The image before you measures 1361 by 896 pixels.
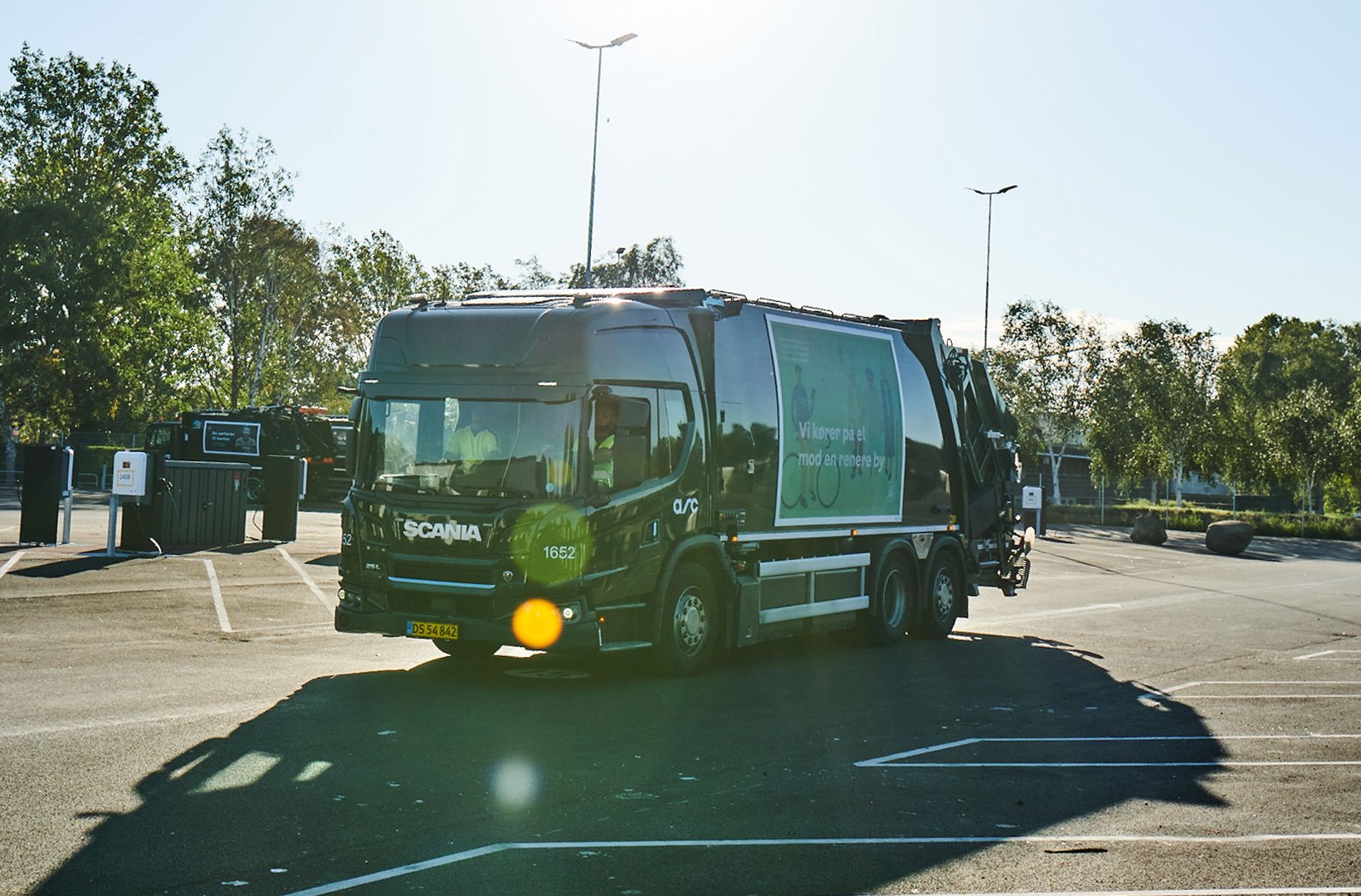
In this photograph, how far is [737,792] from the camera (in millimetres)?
7684

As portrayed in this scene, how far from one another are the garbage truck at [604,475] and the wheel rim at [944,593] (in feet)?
6.72

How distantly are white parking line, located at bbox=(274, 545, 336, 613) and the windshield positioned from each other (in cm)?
576

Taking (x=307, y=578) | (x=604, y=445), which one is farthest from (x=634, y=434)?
(x=307, y=578)

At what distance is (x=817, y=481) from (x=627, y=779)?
658 cm

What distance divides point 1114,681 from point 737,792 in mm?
6445

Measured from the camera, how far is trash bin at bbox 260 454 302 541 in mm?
25891

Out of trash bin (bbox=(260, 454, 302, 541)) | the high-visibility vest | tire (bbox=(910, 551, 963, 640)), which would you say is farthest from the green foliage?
the high-visibility vest

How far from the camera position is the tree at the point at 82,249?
5106 centimetres

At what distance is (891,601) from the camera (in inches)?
618

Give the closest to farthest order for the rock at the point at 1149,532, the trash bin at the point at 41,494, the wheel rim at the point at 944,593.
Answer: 1. the wheel rim at the point at 944,593
2. the trash bin at the point at 41,494
3. the rock at the point at 1149,532

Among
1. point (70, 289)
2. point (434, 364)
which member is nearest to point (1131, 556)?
point (434, 364)

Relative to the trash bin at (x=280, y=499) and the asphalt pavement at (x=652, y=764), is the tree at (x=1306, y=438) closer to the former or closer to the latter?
the asphalt pavement at (x=652, y=764)

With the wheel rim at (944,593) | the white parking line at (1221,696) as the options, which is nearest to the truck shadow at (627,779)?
the white parking line at (1221,696)

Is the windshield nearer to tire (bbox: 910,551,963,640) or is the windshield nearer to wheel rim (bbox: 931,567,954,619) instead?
tire (bbox: 910,551,963,640)
